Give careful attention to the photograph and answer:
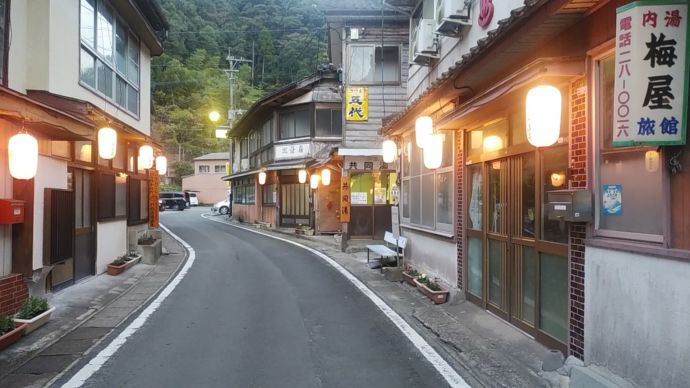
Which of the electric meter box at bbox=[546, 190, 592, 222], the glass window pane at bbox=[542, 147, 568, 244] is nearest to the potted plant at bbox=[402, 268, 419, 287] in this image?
the glass window pane at bbox=[542, 147, 568, 244]

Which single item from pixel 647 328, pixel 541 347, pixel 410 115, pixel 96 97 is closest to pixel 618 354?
pixel 647 328

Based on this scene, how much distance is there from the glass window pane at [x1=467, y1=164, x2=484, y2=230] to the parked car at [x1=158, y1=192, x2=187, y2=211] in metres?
45.8

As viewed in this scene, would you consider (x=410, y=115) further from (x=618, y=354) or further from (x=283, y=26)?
(x=283, y=26)

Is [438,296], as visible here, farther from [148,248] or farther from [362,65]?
A: [362,65]

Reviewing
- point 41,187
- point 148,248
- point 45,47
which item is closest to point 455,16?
point 45,47

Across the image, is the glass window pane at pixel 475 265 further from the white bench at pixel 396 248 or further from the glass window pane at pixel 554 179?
the white bench at pixel 396 248

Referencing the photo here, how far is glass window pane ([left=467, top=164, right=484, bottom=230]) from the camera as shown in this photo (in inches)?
362

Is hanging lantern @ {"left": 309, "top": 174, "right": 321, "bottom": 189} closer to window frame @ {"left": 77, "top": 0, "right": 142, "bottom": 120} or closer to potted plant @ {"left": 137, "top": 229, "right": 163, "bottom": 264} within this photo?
potted plant @ {"left": 137, "top": 229, "right": 163, "bottom": 264}

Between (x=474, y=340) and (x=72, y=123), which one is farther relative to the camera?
(x=72, y=123)

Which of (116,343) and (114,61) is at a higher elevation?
(114,61)

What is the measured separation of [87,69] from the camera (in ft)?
40.3

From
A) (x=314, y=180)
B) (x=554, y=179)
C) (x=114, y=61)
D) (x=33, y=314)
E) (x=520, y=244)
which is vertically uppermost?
(x=114, y=61)

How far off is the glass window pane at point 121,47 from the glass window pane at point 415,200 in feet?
30.3

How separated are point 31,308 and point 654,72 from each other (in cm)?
881
